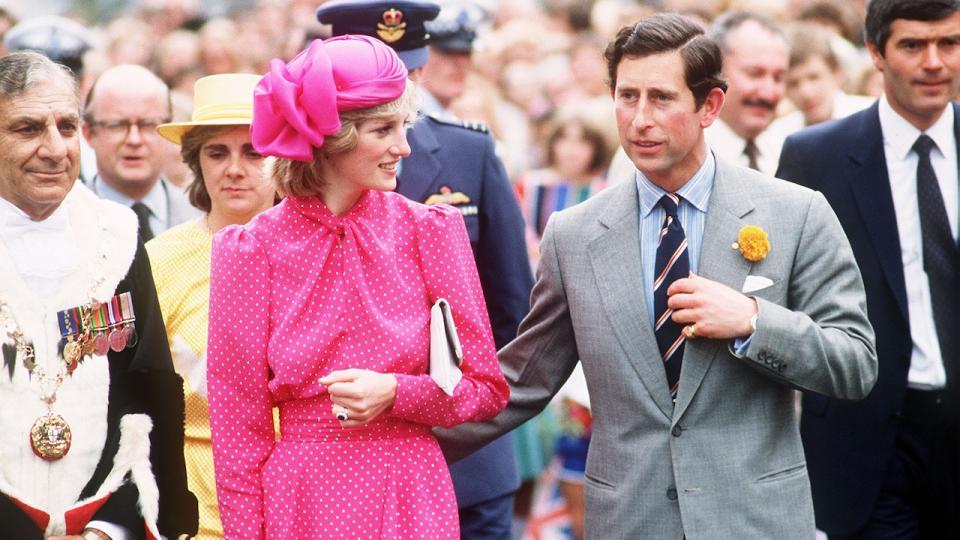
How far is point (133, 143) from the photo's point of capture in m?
7.32

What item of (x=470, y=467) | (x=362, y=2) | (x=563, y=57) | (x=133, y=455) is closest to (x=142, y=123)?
(x=362, y=2)

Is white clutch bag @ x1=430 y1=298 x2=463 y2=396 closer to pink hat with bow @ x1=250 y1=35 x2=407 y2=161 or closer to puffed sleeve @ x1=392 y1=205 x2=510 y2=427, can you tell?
puffed sleeve @ x1=392 y1=205 x2=510 y2=427

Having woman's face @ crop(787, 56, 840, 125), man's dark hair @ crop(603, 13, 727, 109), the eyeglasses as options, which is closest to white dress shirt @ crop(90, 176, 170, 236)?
the eyeglasses

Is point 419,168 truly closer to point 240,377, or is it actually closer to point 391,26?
point 391,26

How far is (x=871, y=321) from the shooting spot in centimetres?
597

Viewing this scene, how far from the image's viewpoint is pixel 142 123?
740 centimetres

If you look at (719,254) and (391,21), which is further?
(391,21)

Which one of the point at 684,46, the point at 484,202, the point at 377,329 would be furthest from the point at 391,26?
the point at 377,329

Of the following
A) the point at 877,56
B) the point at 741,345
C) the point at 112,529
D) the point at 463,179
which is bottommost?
the point at 112,529

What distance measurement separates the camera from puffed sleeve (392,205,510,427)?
4.52 meters

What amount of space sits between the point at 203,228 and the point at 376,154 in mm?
1493


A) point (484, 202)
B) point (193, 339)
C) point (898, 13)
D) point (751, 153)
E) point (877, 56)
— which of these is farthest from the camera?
point (751, 153)

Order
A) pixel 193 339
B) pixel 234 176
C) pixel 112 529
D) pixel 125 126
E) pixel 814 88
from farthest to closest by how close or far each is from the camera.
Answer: pixel 814 88 < pixel 125 126 < pixel 234 176 < pixel 193 339 < pixel 112 529

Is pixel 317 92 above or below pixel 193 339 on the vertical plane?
above
